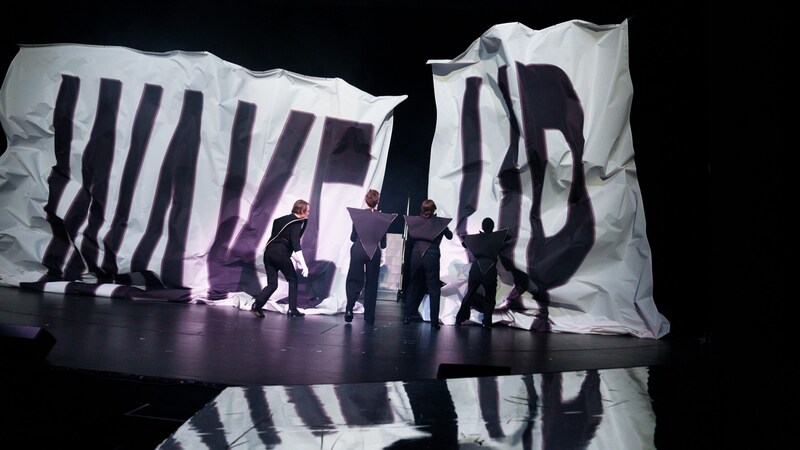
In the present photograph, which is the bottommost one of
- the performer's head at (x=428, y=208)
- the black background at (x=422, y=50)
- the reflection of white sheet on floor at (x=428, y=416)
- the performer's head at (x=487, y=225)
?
the reflection of white sheet on floor at (x=428, y=416)

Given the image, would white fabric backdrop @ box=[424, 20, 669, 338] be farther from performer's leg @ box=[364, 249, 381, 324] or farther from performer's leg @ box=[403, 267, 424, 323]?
performer's leg @ box=[364, 249, 381, 324]

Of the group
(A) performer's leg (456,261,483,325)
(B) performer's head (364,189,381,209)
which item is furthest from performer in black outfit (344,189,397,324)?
(A) performer's leg (456,261,483,325)

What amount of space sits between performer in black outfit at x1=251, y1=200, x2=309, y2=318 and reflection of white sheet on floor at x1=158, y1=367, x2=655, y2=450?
3969 mm

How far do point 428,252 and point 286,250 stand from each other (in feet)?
4.75

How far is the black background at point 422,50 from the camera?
174 inches

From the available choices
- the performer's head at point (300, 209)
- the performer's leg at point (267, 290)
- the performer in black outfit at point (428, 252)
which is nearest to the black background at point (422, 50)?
the performer in black outfit at point (428, 252)

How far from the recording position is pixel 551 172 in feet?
17.3

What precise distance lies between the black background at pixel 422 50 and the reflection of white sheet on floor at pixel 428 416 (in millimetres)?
3693

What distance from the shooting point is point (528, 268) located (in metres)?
5.24

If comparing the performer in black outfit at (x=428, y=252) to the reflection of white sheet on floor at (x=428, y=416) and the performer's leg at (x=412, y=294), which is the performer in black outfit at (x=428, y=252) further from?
the reflection of white sheet on floor at (x=428, y=416)

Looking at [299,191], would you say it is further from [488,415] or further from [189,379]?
[488,415]

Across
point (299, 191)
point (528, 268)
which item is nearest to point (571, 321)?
point (528, 268)

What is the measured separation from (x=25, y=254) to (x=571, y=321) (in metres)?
6.13

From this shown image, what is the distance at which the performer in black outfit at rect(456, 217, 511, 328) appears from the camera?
5.10 metres
